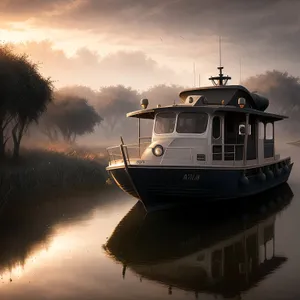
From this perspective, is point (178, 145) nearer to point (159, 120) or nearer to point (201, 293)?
point (159, 120)

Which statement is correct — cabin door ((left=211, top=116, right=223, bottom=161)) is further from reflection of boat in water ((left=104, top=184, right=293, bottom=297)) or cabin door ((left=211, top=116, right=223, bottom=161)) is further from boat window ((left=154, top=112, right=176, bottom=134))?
reflection of boat in water ((left=104, top=184, right=293, bottom=297))

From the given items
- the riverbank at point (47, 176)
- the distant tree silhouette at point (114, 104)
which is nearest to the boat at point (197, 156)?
the riverbank at point (47, 176)

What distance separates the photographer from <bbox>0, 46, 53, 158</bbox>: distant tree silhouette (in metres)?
29.0

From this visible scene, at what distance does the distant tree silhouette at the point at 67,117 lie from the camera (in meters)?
60.4

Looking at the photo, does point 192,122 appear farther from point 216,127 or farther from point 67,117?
point 67,117

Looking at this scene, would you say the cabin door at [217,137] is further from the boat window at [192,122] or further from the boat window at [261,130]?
the boat window at [261,130]

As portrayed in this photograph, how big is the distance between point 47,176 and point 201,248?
16243 millimetres

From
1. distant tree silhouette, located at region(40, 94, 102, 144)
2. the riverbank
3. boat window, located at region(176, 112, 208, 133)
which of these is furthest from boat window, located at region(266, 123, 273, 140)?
distant tree silhouette, located at region(40, 94, 102, 144)

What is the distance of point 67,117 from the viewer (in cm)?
6197

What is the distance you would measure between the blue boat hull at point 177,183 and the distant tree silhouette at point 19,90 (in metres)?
14.8

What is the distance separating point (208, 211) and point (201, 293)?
28.1 feet

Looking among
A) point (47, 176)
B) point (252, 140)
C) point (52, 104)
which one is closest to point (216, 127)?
point (252, 140)

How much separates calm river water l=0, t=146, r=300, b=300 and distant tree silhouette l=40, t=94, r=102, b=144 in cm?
4358

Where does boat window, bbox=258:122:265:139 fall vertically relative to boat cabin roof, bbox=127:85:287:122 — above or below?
below
